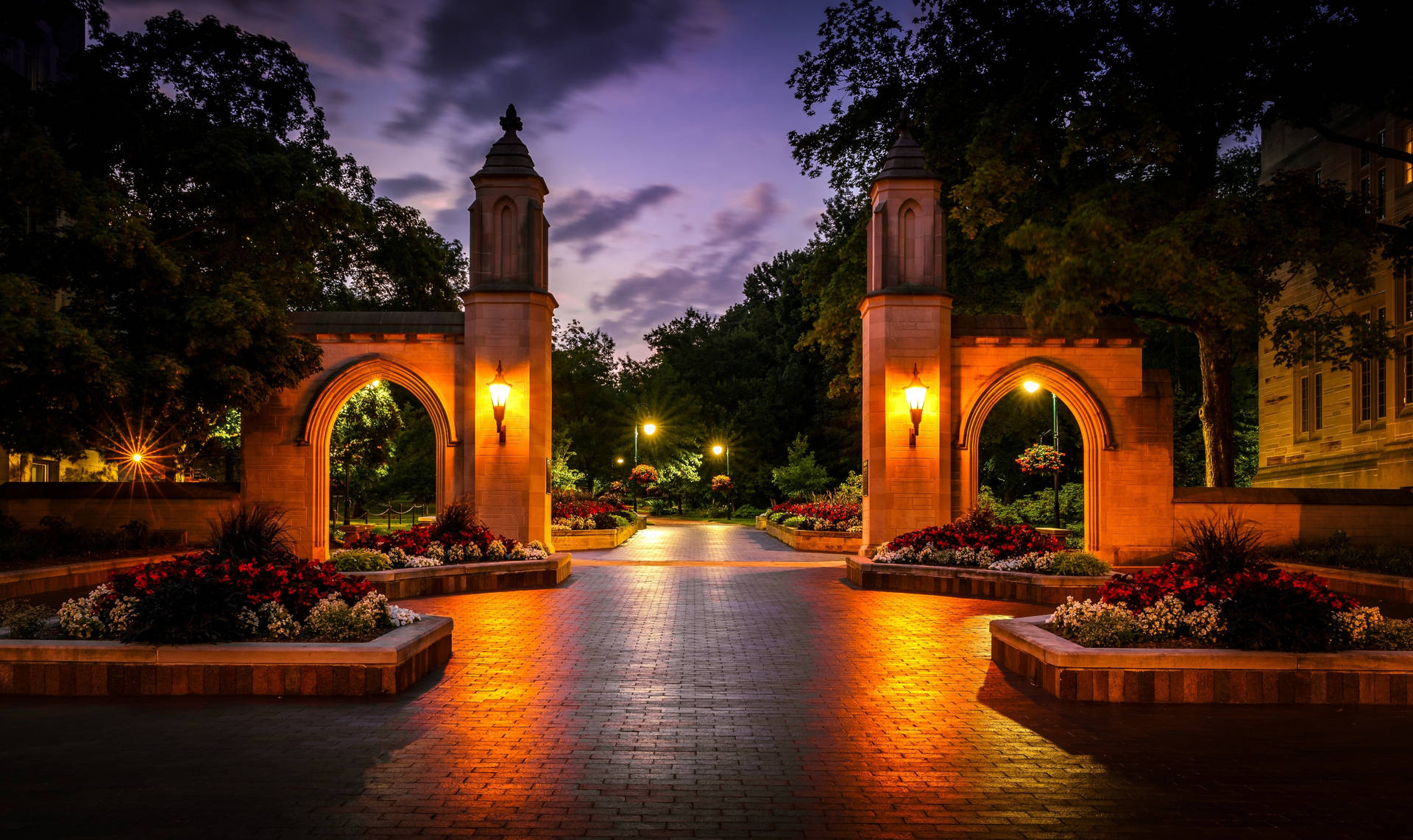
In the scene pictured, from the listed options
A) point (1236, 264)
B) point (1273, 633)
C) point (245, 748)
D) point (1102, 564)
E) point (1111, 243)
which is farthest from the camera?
point (1236, 264)

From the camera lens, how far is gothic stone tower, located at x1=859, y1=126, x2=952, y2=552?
19.1m

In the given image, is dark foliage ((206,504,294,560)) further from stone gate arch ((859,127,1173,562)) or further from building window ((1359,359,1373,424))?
building window ((1359,359,1373,424))

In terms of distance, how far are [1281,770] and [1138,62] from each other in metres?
16.9

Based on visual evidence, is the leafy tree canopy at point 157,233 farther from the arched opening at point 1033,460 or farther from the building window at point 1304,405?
the building window at point 1304,405

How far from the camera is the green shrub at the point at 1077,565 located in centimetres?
1473

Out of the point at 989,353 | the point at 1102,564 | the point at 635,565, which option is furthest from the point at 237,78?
the point at 1102,564

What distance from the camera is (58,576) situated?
15.4 m

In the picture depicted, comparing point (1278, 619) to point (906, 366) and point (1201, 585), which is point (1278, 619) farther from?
point (906, 366)

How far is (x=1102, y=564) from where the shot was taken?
15117 millimetres

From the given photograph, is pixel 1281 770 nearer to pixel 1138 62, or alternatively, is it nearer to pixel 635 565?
pixel 635 565

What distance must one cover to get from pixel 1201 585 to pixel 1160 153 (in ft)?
39.3

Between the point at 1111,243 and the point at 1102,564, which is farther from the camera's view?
the point at 1111,243

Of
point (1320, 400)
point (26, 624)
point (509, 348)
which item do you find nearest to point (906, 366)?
point (509, 348)

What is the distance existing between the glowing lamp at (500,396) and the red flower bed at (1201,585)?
12.4 meters
